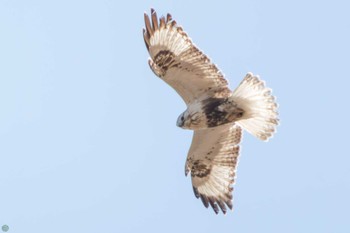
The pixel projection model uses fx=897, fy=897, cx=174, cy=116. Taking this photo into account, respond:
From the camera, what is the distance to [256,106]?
11836 mm

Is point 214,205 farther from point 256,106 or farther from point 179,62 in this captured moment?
point 179,62

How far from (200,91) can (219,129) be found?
2.77 feet

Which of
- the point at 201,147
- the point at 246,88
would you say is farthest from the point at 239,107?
the point at 201,147

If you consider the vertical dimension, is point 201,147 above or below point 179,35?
below

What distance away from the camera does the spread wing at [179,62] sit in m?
11.4

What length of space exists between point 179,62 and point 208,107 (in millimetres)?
746

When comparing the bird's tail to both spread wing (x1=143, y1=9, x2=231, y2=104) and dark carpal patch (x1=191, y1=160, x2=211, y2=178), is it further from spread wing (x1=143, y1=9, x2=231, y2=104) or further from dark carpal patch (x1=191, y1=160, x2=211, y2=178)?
dark carpal patch (x1=191, y1=160, x2=211, y2=178)

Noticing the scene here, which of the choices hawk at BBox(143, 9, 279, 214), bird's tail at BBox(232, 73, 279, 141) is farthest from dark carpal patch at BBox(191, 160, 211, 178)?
bird's tail at BBox(232, 73, 279, 141)

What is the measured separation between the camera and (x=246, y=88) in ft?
38.1

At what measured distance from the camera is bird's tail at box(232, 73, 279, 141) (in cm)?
1162

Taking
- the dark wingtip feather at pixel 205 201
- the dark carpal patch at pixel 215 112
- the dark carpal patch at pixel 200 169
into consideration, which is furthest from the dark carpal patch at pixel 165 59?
the dark wingtip feather at pixel 205 201

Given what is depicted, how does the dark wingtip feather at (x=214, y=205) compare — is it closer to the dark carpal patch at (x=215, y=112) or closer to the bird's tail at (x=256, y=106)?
the bird's tail at (x=256, y=106)

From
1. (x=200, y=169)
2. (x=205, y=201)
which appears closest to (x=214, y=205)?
(x=205, y=201)

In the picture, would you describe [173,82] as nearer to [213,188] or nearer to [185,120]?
[185,120]
